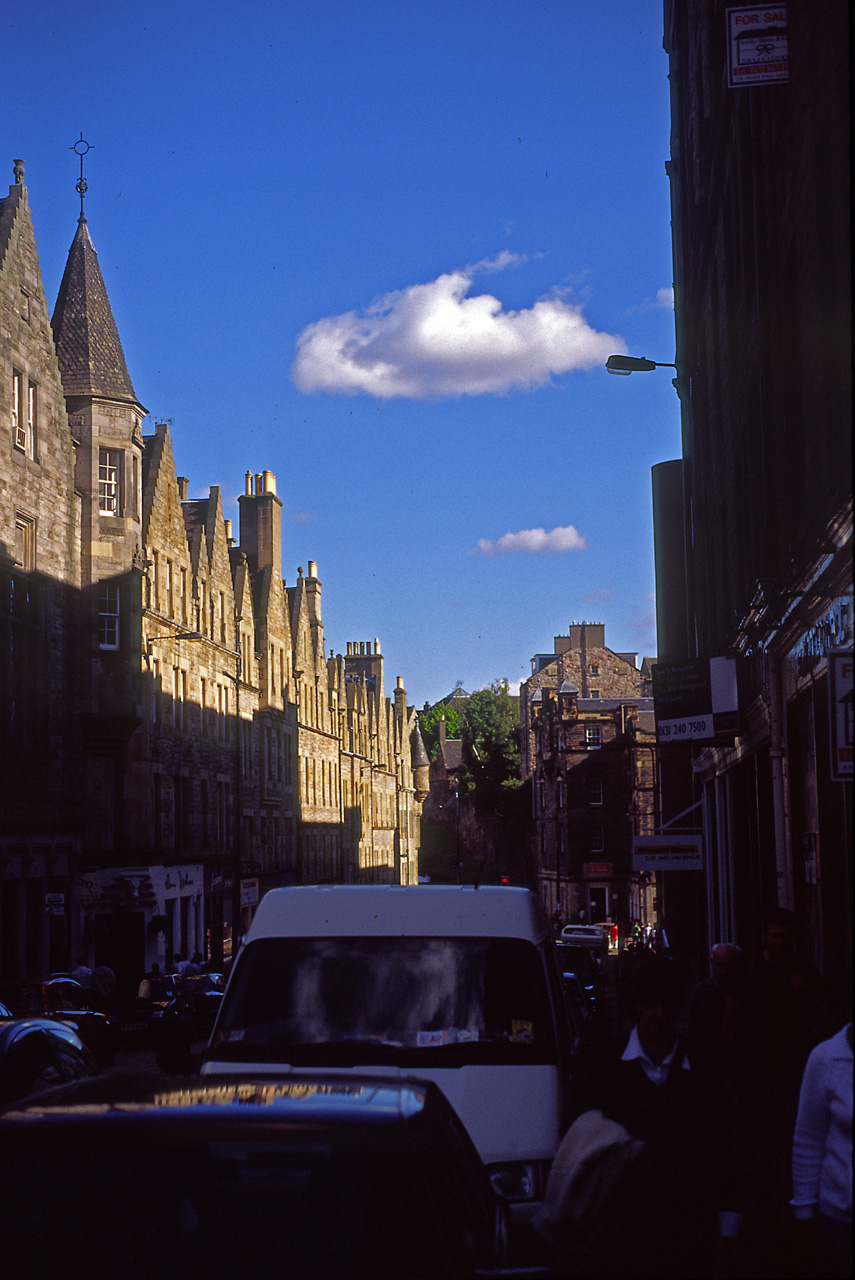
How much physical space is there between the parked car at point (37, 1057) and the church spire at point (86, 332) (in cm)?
2852

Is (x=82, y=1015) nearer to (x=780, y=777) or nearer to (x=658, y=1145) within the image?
(x=780, y=777)

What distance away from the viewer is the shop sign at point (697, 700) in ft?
72.7

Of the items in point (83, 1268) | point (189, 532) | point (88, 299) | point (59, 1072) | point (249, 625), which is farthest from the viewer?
point (249, 625)

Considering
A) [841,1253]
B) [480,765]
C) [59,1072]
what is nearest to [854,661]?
[841,1253]

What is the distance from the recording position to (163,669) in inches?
1732

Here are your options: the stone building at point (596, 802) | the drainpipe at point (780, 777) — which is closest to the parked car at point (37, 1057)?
the drainpipe at point (780, 777)

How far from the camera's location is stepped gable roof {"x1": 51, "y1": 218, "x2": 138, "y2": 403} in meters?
39.0

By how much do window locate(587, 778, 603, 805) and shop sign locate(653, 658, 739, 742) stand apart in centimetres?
4849

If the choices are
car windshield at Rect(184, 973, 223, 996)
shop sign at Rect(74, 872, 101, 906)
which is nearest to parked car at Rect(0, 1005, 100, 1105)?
car windshield at Rect(184, 973, 223, 996)

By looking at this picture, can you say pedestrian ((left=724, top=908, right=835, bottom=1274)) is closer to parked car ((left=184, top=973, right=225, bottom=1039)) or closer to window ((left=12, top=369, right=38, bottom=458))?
parked car ((left=184, top=973, right=225, bottom=1039))

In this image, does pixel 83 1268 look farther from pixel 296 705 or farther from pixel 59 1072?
pixel 296 705

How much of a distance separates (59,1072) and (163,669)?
32.3 m

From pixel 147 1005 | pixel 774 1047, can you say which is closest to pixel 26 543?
pixel 147 1005

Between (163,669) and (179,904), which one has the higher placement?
(163,669)
